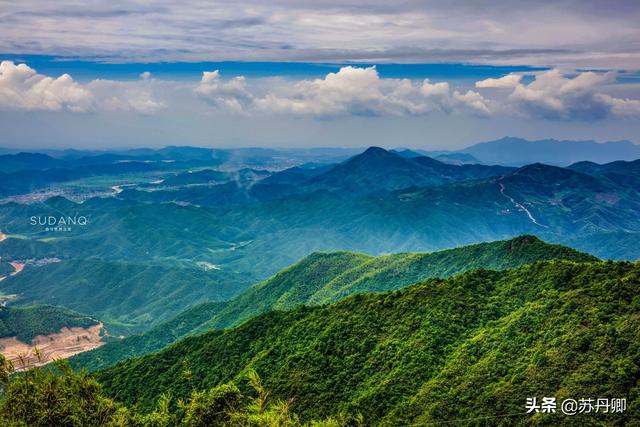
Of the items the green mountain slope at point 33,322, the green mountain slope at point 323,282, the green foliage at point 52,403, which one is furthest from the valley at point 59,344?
the green foliage at point 52,403

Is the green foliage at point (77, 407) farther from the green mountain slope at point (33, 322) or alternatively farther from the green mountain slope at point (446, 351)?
the green mountain slope at point (33, 322)

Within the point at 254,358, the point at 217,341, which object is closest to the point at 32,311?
the point at 217,341

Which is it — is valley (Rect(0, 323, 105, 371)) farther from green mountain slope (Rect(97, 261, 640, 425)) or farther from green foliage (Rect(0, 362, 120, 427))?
green foliage (Rect(0, 362, 120, 427))

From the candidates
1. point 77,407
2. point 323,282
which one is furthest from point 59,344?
point 77,407

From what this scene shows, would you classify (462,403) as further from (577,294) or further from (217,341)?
(217,341)

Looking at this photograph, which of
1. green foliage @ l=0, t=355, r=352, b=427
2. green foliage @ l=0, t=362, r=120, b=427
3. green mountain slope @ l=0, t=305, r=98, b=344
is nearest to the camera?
green foliage @ l=0, t=355, r=352, b=427

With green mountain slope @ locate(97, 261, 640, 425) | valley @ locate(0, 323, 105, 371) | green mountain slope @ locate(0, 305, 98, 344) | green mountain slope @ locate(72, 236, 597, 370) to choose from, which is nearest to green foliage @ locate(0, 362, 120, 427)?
green mountain slope @ locate(97, 261, 640, 425)
